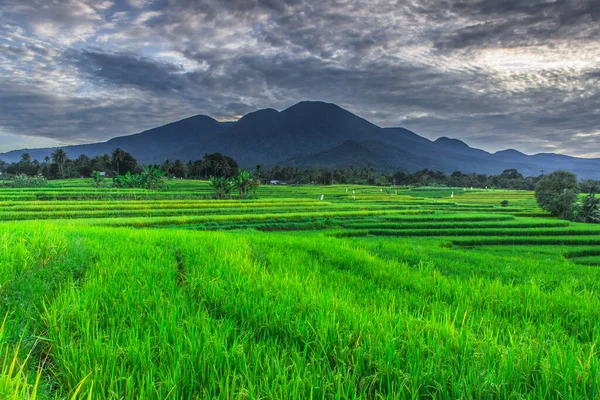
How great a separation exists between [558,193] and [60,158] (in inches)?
4633

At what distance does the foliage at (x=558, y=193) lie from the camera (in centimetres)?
3528

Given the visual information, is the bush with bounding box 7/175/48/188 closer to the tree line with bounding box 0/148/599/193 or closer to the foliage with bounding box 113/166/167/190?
the foliage with bounding box 113/166/167/190

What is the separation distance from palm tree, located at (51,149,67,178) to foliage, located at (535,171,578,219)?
11412 centimetres

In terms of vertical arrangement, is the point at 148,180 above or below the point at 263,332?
above

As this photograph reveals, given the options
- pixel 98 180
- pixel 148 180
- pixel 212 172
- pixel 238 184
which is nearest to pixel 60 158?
pixel 212 172

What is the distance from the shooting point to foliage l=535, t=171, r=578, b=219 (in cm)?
3528

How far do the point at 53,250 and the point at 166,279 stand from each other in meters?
2.50

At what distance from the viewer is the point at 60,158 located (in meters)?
91.8

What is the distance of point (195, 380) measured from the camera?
1.98m

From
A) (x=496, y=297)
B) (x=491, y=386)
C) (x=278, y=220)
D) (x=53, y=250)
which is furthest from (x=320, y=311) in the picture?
(x=278, y=220)

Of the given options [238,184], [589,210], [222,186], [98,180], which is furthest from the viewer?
[98,180]

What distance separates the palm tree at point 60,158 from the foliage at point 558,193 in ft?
374

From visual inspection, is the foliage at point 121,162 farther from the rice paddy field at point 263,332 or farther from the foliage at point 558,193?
the rice paddy field at point 263,332

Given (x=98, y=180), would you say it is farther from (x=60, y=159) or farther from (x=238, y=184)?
(x=60, y=159)
